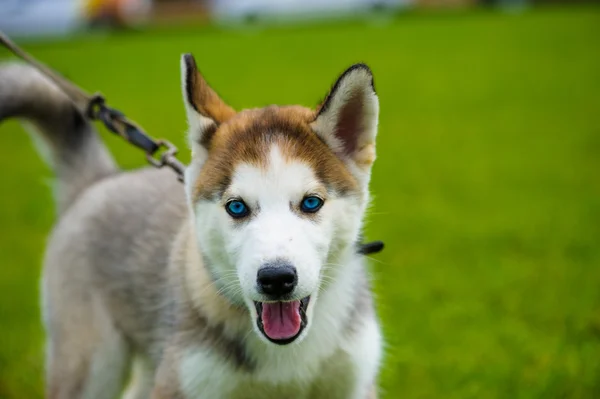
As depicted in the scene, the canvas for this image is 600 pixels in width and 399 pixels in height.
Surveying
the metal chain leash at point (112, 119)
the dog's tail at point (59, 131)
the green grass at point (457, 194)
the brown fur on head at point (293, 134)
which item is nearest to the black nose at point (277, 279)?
the brown fur on head at point (293, 134)

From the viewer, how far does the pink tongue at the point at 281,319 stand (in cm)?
303

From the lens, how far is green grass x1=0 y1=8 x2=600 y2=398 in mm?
5285

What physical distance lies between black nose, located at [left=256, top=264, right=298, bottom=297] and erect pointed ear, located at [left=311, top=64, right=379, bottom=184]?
0.70 metres

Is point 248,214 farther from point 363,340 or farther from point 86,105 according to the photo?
point 86,105

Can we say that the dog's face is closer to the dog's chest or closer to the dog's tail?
the dog's chest

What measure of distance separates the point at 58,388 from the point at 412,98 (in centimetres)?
1217

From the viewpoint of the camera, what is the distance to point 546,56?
18.0 metres

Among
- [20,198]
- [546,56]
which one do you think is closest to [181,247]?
[20,198]

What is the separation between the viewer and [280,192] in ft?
9.91

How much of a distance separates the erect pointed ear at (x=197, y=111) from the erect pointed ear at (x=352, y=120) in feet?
1.41

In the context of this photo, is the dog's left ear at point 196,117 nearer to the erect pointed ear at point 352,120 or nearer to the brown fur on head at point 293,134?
the brown fur on head at point 293,134

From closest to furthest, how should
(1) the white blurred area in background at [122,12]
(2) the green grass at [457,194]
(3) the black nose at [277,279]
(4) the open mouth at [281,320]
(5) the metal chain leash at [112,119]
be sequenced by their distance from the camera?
(3) the black nose at [277,279], (4) the open mouth at [281,320], (5) the metal chain leash at [112,119], (2) the green grass at [457,194], (1) the white blurred area in background at [122,12]

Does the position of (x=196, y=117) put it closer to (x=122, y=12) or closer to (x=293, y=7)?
(x=122, y=12)

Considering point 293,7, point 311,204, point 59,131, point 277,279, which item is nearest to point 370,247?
point 311,204
